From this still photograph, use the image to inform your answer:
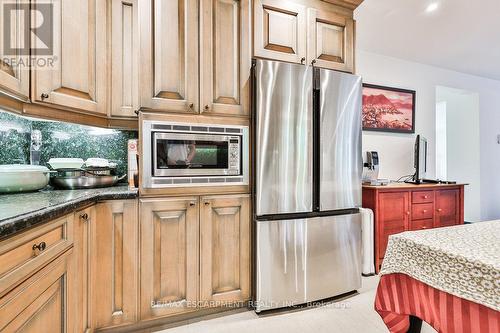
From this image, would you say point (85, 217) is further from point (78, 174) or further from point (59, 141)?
point (59, 141)

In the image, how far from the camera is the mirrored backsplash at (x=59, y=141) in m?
1.57

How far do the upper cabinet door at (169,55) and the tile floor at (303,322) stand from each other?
1.55m

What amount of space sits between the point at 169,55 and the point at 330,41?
4.39 feet

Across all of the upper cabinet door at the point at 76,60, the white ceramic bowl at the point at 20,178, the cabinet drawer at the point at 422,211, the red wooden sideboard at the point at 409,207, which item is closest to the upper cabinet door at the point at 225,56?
the upper cabinet door at the point at 76,60

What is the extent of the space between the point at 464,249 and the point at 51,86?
6.99 ft

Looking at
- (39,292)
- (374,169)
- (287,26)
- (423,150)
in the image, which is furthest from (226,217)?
(423,150)

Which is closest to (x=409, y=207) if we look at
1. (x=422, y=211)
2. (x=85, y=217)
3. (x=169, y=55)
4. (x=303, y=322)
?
(x=422, y=211)

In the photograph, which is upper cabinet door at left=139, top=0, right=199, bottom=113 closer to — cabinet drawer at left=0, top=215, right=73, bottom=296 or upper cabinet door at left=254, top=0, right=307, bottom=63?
upper cabinet door at left=254, top=0, right=307, bottom=63

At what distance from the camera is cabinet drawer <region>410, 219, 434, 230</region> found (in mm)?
2625

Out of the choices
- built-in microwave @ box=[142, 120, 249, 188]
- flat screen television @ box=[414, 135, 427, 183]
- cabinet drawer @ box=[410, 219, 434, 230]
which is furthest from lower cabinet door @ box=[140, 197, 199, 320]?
flat screen television @ box=[414, 135, 427, 183]

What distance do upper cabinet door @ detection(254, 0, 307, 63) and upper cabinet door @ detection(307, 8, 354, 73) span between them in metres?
0.08

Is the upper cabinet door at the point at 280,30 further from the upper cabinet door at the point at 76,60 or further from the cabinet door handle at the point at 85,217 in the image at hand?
the cabinet door handle at the point at 85,217

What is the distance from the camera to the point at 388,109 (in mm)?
→ 3281

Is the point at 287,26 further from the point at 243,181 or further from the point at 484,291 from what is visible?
the point at 484,291
